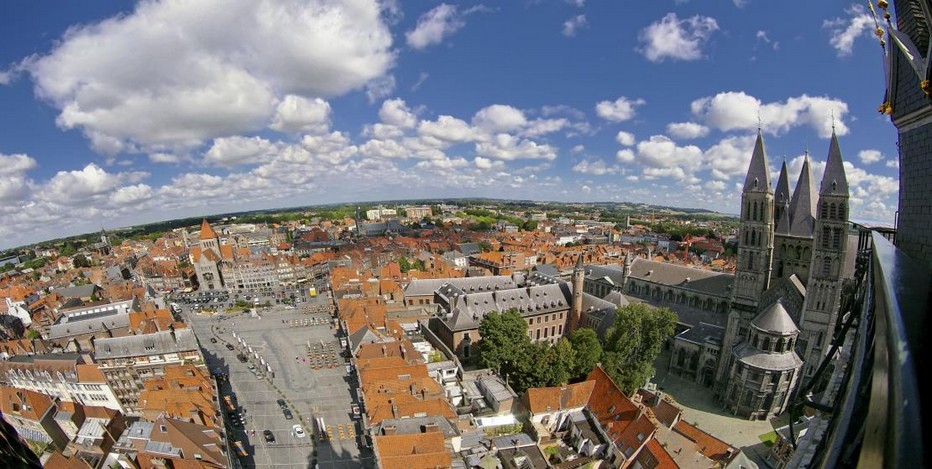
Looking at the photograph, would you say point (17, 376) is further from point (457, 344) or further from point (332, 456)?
point (457, 344)

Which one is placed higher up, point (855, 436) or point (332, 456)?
point (855, 436)

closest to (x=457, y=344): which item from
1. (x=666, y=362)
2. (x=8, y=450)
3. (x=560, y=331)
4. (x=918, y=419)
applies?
(x=560, y=331)

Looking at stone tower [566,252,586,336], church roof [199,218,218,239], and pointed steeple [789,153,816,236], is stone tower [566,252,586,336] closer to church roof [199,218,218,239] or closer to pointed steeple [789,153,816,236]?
pointed steeple [789,153,816,236]

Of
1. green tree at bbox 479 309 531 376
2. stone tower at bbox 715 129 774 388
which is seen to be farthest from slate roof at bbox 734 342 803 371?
green tree at bbox 479 309 531 376

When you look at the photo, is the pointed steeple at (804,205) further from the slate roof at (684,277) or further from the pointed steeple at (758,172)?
the slate roof at (684,277)

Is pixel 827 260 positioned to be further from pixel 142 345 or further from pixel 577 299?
pixel 142 345

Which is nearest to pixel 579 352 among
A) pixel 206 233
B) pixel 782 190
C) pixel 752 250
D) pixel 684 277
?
pixel 752 250

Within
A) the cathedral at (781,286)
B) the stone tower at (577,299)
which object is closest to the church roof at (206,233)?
the stone tower at (577,299)
